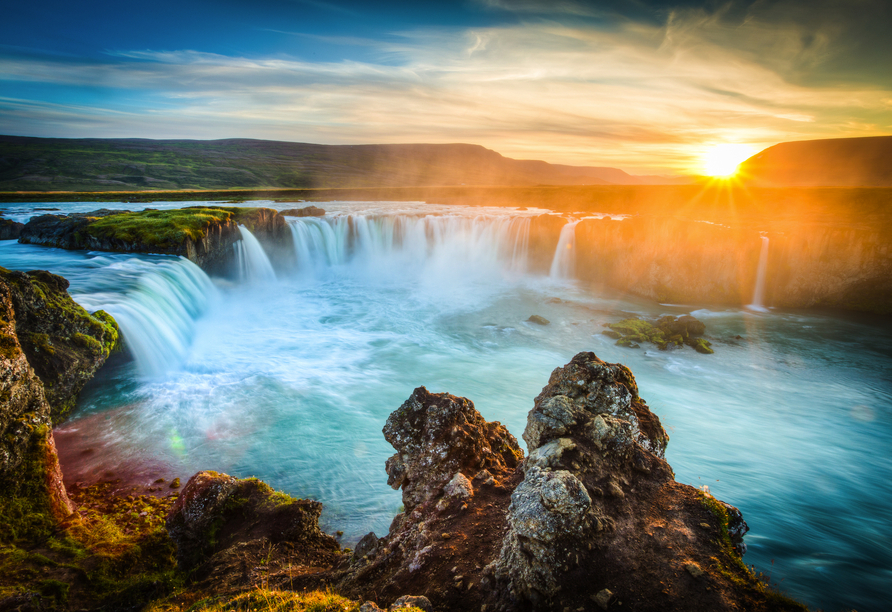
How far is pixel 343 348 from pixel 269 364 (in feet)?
13.1

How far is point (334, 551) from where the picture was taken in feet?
22.3

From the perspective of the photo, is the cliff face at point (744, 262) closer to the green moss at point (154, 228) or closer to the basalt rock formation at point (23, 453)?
the green moss at point (154, 228)

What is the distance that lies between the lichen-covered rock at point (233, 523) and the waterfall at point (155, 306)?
1023cm

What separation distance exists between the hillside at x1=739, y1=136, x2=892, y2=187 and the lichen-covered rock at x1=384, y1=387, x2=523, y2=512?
77853 mm

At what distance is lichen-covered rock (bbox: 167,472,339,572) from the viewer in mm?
6449

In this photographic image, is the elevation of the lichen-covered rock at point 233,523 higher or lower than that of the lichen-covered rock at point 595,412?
lower

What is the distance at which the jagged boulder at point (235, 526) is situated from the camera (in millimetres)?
6320

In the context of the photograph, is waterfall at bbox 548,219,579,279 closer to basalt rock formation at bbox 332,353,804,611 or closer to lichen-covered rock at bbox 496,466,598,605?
basalt rock formation at bbox 332,353,804,611

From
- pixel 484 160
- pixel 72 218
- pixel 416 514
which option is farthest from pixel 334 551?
pixel 484 160

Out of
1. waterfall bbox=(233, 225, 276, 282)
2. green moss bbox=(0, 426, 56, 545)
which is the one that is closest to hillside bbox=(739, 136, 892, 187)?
waterfall bbox=(233, 225, 276, 282)

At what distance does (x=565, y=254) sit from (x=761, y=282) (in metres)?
14.2

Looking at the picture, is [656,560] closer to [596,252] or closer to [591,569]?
[591,569]

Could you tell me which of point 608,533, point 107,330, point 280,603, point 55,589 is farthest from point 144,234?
point 608,533

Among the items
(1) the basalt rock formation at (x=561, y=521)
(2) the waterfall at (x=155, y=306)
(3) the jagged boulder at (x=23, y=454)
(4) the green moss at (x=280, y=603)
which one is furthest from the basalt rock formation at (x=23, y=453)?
(2) the waterfall at (x=155, y=306)
